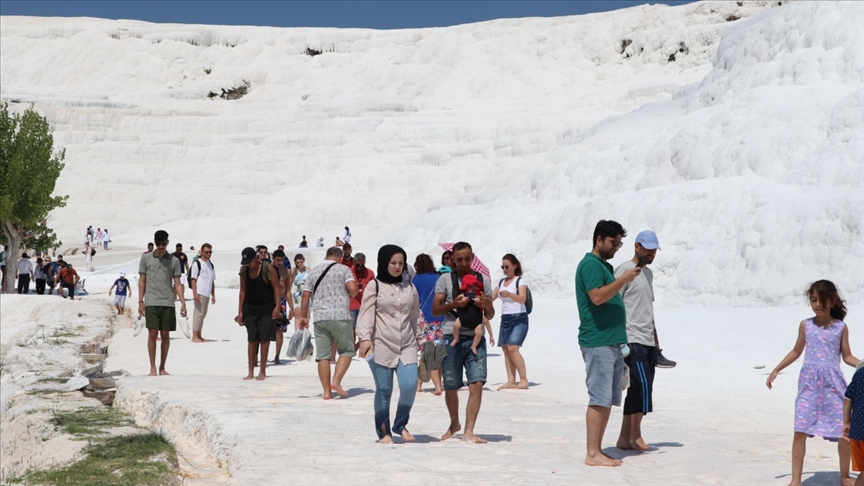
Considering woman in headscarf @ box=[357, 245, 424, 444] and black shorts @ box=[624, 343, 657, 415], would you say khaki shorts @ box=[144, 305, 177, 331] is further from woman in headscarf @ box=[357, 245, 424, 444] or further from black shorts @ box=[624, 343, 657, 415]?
black shorts @ box=[624, 343, 657, 415]

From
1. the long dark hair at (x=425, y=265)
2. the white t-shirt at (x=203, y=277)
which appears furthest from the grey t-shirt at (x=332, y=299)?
the white t-shirt at (x=203, y=277)

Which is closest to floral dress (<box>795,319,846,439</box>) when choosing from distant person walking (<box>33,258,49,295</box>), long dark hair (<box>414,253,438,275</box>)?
long dark hair (<box>414,253,438,275</box>)

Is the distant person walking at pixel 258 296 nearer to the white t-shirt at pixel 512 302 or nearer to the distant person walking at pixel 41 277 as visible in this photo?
the white t-shirt at pixel 512 302

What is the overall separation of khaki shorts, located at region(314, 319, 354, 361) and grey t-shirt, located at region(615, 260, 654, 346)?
3489 millimetres

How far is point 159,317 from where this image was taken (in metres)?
12.0

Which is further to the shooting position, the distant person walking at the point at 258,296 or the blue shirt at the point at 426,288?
the distant person walking at the point at 258,296

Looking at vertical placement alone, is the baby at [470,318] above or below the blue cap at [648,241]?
Result: below

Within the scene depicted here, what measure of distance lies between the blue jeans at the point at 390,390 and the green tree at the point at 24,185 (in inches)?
943

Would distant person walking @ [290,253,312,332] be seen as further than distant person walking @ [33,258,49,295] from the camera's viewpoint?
No

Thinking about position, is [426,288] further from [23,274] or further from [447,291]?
[23,274]

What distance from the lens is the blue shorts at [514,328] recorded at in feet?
37.4

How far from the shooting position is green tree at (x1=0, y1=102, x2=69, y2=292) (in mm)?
30312

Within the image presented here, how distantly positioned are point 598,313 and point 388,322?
1.62m

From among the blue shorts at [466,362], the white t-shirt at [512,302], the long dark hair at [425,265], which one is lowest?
the blue shorts at [466,362]
